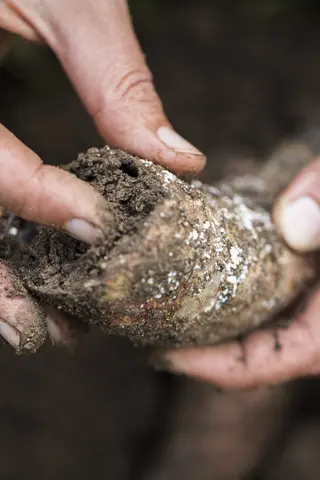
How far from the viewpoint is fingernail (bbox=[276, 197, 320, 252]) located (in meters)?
1.56

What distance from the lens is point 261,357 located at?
1.66 meters

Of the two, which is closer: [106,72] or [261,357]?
[106,72]

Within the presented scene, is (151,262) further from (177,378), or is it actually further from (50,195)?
(177,378)

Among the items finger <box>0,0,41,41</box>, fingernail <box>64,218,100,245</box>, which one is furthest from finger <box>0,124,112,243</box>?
finger <box>0,0,41,41</box>

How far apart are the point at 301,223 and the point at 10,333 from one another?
945 mm

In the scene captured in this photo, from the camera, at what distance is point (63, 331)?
4.13 feet

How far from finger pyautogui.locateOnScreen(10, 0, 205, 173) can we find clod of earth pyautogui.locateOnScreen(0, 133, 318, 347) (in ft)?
0.65

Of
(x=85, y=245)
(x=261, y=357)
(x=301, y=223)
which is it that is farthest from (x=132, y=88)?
(x=261, y=357)

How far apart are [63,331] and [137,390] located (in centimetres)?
150

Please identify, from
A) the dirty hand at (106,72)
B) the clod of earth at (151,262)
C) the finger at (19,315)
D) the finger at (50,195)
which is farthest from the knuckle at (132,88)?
the finger at (19,315)

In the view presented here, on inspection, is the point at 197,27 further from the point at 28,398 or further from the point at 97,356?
the point at 28,398

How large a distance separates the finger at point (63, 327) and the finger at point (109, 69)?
1.51 feet

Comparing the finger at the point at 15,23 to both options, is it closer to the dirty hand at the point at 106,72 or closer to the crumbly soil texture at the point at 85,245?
the dirty hand at the point at 106,72

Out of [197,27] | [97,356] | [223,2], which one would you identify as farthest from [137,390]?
[223,2]
